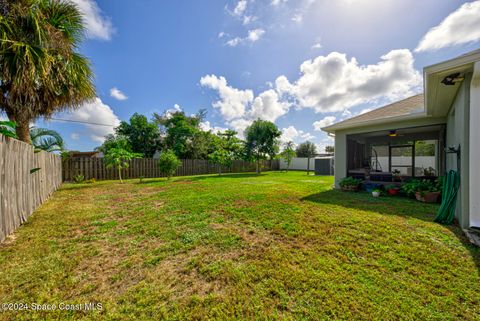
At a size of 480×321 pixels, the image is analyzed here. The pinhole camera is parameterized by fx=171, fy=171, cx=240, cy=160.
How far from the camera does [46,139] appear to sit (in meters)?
7.66

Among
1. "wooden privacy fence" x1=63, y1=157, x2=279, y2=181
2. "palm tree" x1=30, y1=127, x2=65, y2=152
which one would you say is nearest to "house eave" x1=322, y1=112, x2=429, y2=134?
"wooden privacy fence" x1=63, y1=157, x2=279, y2=181

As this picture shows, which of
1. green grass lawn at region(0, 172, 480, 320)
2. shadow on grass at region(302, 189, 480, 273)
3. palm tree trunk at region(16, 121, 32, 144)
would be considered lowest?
green grass lawn at region(0, 172, 480, 320)

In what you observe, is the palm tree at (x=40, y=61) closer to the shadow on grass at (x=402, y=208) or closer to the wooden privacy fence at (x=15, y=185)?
the wooden privacy fence at (x=15, y=185)

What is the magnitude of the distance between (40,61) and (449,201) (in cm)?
900

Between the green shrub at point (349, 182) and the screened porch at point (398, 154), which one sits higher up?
the screened porch at point (398, 154)

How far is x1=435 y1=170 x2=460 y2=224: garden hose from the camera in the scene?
317cm

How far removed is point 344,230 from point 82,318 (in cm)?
331

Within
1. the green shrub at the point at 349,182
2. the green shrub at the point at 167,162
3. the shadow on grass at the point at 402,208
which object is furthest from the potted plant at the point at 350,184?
the green shrub at the point at 167,162

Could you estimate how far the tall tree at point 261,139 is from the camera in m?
16.4

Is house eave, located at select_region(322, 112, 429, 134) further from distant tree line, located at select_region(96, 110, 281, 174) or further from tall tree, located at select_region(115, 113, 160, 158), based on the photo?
tall tree, located at select_region(115, 113, 160, 158)

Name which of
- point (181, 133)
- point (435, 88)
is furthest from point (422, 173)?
point (181, 133)

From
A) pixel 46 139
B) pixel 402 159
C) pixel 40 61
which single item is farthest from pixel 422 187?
pixel 46 139

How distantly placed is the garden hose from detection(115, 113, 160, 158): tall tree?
706 inches

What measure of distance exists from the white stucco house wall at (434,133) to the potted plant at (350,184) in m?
0.54
